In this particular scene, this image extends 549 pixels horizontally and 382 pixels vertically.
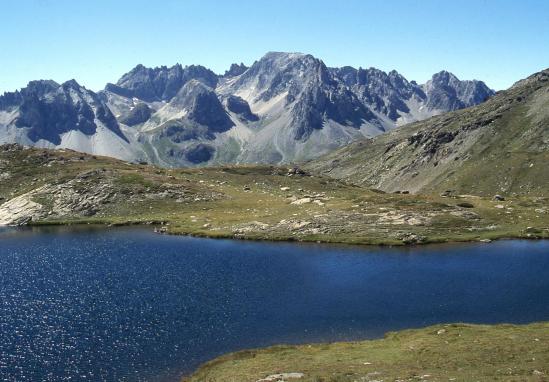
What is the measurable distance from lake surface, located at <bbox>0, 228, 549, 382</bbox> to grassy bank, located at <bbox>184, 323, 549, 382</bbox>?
464 cm

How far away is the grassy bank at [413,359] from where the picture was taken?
48447mm

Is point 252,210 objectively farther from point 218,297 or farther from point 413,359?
point 413,359

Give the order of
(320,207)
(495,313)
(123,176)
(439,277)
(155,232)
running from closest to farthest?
(495,313)
(439,277)
(155,232)
(320,207)
(123,176)

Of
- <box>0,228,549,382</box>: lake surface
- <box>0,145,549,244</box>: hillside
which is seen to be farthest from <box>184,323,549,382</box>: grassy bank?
<box>0,145,549,244</box>: hillside

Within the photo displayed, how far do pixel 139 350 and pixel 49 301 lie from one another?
28.4 metres

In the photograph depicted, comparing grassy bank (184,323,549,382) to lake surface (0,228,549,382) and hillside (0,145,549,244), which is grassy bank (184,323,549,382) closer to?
lake surface (0,228,549,382)

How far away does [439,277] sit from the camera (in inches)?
3713

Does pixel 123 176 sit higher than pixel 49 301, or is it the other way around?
pixel 123 176

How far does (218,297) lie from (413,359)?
39.1 metres

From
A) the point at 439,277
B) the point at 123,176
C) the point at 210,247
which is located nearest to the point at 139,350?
the point at 439,277

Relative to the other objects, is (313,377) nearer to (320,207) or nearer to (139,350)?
(139,350)

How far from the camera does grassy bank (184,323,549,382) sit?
48.4m

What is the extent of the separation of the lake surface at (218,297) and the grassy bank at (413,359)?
4640 millimetres

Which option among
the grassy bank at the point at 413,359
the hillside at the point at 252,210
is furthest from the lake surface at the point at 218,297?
the hillside at the point at 252,210
